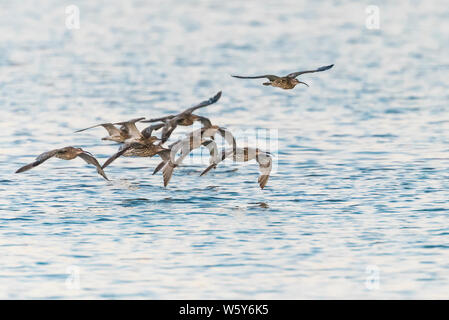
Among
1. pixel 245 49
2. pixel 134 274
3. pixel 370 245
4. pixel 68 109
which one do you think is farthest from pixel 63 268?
pixel 245 49

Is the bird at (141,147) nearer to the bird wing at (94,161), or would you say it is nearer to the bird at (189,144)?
the bird wing at (94,161)

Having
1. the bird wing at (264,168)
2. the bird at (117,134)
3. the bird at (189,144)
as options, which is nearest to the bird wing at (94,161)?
the bird at (117,134)

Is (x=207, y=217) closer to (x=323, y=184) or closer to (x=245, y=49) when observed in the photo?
(x=323, y=184)

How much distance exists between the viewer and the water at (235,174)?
17797 mm

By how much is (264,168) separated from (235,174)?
1.74 metres

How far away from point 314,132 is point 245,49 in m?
15.2

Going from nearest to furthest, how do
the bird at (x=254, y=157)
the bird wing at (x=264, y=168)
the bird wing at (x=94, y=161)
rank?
the bird wing at (x=94, y=161), the bird at (x=254, y=157), the bird wing at (x=264, y=168)

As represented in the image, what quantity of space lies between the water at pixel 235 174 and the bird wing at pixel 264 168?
30cm

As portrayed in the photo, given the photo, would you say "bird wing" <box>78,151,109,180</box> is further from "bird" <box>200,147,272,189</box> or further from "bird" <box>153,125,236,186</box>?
"bird" <box>200,147,272,189</box>

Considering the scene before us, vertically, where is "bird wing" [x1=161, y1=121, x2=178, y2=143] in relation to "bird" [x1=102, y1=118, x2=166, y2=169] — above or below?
above

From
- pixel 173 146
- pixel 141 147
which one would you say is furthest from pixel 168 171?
pixel 141 147

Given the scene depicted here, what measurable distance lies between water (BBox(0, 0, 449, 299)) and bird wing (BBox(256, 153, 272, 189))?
1.00 ft

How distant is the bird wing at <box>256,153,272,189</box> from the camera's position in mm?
22922

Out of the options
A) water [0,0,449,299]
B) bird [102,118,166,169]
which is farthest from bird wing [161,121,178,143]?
water [0,0,449,299]
